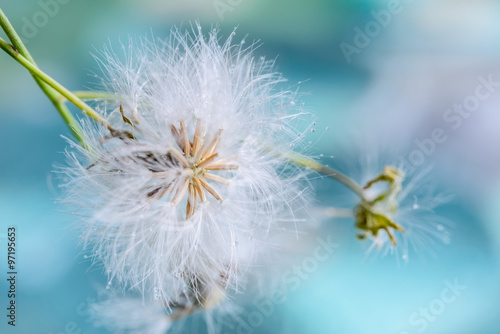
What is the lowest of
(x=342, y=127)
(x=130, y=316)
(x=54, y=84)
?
(x=130, y=316)

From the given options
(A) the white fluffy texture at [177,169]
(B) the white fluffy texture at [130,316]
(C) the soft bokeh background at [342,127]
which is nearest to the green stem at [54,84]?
(A) the white fluffy texture at [177,169]

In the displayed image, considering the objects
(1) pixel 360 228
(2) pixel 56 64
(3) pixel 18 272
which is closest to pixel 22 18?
(2) pixel 56 64

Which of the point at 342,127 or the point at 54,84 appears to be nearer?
the point at 54,84

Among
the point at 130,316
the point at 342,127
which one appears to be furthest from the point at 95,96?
the point at 342,127

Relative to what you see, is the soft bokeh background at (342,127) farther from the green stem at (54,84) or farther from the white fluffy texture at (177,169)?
the green stem at (54,84)

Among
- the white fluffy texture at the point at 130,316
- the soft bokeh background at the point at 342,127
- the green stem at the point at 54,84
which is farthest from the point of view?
the soft bokeh background at the point at 342,127

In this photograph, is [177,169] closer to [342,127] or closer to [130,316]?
[130,316]

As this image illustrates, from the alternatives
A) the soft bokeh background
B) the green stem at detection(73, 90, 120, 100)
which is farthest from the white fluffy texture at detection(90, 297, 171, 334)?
the green stem at detection(73, 90, 120, 100)
